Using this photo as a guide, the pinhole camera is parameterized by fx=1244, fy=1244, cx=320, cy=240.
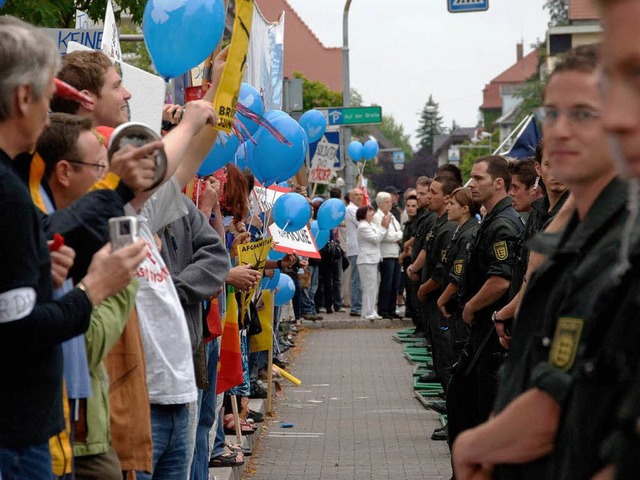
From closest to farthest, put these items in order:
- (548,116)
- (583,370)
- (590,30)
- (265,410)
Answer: (583,370), (548,116), (265,410), (590,30)

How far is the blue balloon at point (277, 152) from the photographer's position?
9.88 m

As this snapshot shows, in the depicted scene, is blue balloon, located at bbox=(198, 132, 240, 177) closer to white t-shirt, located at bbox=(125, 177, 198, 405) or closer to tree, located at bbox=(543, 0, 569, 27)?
white t-shirt, located at bbox=(125, 177, 198, 405)

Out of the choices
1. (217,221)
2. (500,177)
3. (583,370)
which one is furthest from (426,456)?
(583,370)

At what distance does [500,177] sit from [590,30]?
63.0 meters

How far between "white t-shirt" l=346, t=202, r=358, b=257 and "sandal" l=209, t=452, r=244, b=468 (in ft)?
49.7

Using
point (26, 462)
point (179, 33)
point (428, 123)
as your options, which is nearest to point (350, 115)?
point (179, 33)

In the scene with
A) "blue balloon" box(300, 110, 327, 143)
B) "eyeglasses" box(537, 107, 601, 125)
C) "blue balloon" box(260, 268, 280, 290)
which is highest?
"blue balloon" box(300, 110, 327, 143)

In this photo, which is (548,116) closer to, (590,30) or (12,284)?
(12,284)

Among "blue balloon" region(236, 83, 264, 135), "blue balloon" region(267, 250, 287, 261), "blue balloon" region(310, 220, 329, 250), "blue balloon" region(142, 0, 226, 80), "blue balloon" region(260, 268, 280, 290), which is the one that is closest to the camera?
"blue balloon" region(142, 0, 226, 80)

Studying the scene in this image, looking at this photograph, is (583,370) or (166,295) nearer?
(583,370)

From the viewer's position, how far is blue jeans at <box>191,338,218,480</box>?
6.66m

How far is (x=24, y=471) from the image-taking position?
3.31m

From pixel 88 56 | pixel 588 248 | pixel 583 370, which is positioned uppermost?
pixel 88 56

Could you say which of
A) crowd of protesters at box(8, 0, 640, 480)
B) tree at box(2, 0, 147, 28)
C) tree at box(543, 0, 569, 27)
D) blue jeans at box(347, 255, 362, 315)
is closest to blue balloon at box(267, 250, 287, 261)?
tree at box(2, 0, 147, 28)
